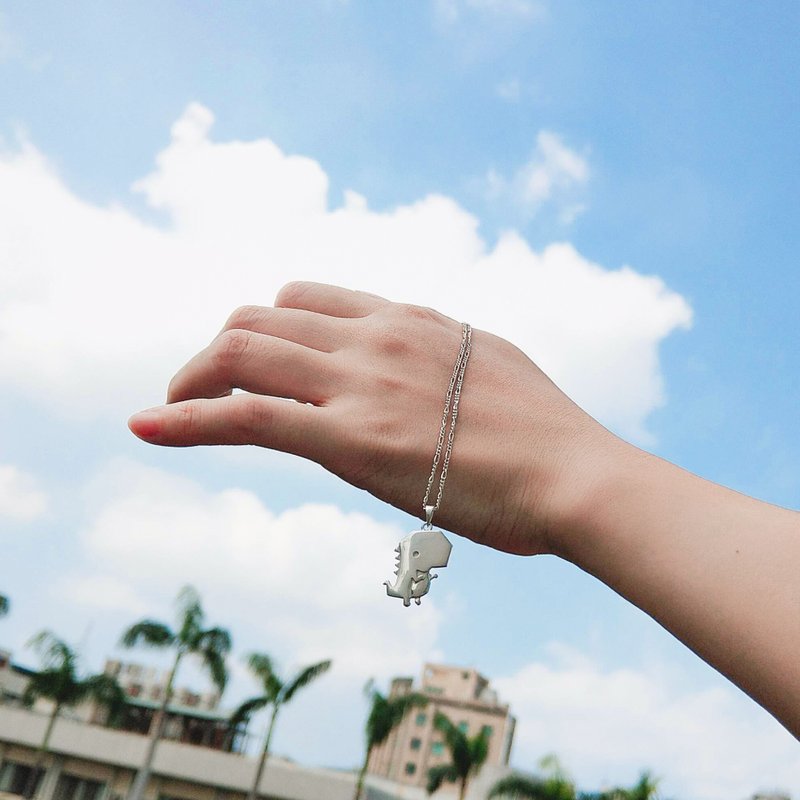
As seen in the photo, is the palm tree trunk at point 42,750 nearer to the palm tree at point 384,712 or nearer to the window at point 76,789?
the window at point 76,789

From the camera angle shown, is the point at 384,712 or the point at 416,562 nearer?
the point at 416,562

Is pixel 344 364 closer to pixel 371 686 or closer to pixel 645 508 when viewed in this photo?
pixel 645 508

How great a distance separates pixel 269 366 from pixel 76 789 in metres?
46.5

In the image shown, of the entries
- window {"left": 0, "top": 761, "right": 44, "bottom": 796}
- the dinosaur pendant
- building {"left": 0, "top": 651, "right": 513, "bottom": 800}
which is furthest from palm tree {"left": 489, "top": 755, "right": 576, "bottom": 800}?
the dinosaur pendant

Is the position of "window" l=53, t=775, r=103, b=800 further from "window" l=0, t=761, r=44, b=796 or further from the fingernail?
the fingernail

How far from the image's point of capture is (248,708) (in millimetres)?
30781

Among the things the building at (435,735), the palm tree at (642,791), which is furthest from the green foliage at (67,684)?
the building at (435,735)

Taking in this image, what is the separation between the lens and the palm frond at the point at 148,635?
3128 cm

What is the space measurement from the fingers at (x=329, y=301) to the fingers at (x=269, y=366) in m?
0.15

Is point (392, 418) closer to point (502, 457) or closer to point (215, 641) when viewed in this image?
point (502, 457)

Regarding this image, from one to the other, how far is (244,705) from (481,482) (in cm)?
3139

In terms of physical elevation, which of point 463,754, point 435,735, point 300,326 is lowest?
point 300,326

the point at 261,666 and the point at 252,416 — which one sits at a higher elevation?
the point at 261,666

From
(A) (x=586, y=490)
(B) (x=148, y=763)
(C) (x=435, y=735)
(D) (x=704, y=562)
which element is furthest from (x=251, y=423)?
(C) (x=435, y=735)
